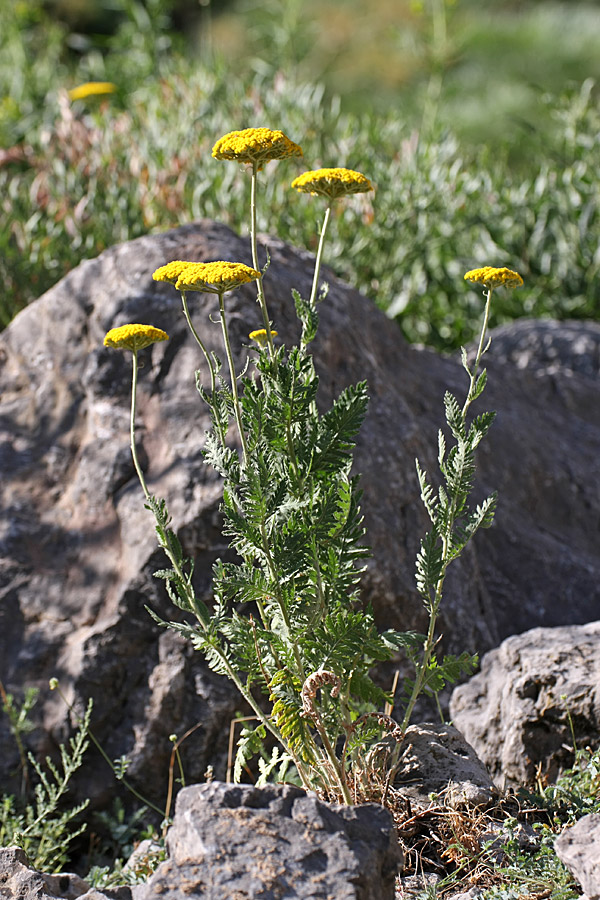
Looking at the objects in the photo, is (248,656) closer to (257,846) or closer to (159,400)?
(257,846)

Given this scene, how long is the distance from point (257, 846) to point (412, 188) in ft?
12.4

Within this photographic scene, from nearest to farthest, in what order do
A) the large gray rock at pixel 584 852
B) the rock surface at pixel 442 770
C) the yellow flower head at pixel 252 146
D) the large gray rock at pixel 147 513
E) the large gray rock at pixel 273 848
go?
the large gray rock at pixel 273 848
the large gray rock at pixel 584 852
the yellow flower head at pixel 252 146
the rock surface at pixel 442 770
the large gray rock at pixel 147 513

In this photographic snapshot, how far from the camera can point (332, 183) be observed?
2.01 metres

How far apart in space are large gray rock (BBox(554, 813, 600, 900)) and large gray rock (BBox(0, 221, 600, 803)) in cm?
99

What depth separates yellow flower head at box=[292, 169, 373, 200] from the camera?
6.51 ft

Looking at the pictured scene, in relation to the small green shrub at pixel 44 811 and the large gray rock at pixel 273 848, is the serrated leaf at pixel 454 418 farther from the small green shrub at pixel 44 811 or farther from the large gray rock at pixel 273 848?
the small green shrub at pixel 44 811

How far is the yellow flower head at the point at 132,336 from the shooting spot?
196 centimetres

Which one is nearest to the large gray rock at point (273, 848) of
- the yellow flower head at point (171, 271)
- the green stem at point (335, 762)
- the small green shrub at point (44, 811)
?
the green stem at point (335, 762)

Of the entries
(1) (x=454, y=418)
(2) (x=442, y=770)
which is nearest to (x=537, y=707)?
(2) (x=442, y=770)

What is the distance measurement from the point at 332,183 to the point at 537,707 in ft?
4.77

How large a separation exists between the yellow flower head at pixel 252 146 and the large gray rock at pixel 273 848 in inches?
48.0

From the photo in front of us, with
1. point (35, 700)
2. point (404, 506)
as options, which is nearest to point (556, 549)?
point (404, 506)

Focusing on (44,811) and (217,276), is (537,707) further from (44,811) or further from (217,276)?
(217,276)

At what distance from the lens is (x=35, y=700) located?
2717 mm
